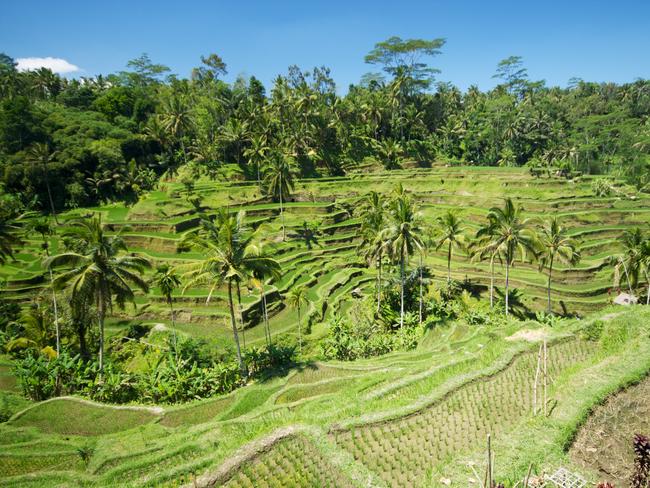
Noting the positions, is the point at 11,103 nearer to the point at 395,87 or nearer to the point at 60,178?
the point at 60,178

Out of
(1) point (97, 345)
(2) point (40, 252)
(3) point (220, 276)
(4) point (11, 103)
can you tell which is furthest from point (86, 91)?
(3) point (220, 276)

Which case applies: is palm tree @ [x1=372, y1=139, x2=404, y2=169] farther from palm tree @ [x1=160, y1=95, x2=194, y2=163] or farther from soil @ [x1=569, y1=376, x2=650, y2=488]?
soil @ [x1=569, y1=376, x2=650, y2=488]

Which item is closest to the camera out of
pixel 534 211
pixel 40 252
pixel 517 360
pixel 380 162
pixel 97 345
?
pixel 517 360

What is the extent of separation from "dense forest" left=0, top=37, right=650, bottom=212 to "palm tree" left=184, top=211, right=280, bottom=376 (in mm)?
25976

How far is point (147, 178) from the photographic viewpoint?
51.8m

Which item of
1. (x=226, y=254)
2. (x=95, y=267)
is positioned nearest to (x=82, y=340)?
(x=95, y=267)

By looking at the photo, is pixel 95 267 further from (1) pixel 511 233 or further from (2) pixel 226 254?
(1) pixel 511 233

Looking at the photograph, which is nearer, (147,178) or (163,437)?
(163,437)

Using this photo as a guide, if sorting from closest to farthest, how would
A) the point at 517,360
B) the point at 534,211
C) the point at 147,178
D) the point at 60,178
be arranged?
the point at 517,360 → the point at 534,211 → the point at 60,178 → the point at 147,178

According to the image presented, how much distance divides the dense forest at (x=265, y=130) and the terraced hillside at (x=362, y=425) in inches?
1184

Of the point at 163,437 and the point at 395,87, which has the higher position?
the point at 395,87

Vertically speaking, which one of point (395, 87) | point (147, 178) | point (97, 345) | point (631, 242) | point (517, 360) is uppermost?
point (395, 87)

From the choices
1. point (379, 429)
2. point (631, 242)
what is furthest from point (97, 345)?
point (631, 242)

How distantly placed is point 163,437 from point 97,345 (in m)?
15.0
